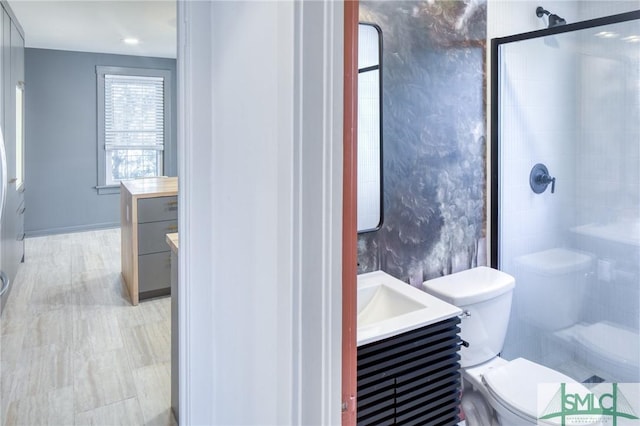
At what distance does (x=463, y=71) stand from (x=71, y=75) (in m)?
5.00

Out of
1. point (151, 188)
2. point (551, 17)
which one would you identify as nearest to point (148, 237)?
point (151, 188)

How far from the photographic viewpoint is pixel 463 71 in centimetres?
221

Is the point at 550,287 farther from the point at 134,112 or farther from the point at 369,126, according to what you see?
the point at 134,112

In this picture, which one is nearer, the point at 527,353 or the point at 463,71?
the point at 463,71

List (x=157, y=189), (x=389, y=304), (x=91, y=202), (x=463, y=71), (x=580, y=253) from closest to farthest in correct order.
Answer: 1. (x=389, y=304)
2. (x=463, y=71)
3. (x=580, y=253)
4. (x=157, y=189)
5. (x=91, y=202)

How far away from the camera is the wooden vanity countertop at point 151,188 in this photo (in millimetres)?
3297

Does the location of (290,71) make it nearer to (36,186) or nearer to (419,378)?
(419,378)

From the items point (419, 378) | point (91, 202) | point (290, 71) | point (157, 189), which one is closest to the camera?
point (290, 71)

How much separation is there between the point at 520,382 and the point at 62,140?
556 centimetres

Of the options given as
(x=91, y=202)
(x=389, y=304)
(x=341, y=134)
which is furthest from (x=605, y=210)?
(x=91, y=202)

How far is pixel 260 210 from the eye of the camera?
882 mm

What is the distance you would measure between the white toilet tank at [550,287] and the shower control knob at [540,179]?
34 cm

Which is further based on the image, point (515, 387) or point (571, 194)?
point (571, 194)

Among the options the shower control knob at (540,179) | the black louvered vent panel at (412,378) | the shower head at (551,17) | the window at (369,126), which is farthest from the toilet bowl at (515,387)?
the shower head at (551,17)
